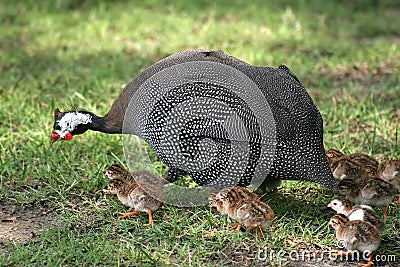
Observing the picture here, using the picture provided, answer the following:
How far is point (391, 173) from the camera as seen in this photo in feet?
13.0

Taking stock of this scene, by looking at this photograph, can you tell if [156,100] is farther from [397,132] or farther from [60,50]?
[60,50]

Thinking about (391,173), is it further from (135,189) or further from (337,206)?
(135,189)

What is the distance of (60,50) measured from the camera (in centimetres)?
644

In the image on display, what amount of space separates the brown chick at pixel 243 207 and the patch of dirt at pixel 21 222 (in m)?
0.97

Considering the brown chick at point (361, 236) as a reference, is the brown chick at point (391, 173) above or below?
above

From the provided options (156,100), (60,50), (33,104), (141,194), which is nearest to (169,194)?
(141,194)

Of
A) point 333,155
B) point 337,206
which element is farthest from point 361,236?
point 333,155

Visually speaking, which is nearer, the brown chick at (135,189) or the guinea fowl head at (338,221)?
the guinea fowl head at (338,221)

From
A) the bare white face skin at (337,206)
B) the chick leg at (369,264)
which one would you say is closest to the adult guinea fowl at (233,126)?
the bare white face skin at (337,206)

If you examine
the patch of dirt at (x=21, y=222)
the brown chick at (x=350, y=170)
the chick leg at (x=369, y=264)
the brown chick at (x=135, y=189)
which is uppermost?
the brown chick at (x=350, y=170)

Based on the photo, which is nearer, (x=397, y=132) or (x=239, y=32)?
(x=397, y=132)

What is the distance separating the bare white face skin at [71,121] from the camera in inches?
164

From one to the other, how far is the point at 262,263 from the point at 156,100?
1.12 meters

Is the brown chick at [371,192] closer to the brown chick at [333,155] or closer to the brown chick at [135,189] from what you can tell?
the brown chick at [333,155]
